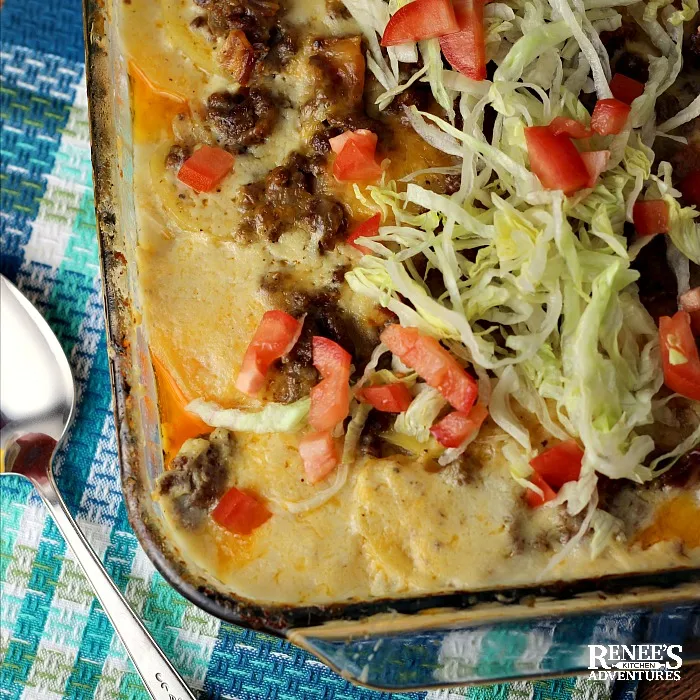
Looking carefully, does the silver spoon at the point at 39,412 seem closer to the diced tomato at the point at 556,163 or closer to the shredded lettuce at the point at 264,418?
the shredded lettuce at the point at 264,418

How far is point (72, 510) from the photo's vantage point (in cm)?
243

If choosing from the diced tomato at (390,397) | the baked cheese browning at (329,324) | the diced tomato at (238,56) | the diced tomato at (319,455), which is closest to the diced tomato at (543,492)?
the baked cheese browning at (329,324)

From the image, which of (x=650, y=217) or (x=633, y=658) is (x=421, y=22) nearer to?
(x=650, y=217)

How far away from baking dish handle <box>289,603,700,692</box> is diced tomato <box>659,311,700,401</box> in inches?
19.4

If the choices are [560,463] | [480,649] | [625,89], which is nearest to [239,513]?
[480,649]

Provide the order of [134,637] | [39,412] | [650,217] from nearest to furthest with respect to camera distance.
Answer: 1. [650,217]
2. [134,637]
3. [39,412]

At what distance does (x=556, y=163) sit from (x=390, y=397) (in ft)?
2.13

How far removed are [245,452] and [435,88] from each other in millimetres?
990

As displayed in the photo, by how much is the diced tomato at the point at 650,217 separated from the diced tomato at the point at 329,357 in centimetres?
75

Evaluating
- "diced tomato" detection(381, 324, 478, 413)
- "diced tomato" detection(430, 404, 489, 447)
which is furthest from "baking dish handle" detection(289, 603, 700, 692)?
"diced tomato" detection(381, 324, 478, 413)

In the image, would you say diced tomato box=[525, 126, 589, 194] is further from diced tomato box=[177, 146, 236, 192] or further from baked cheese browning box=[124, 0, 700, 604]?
diced tomato box=[177, 146, 236, 192]

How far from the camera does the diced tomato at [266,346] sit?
6.12 ft

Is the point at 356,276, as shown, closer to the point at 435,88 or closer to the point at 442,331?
the point at 442,331

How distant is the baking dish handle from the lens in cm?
179
